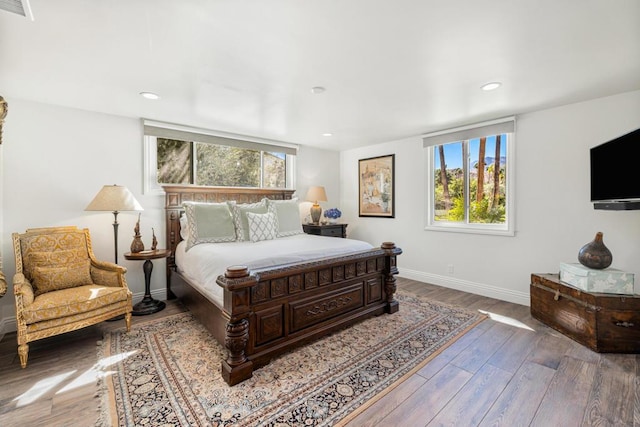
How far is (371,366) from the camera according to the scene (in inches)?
84.9

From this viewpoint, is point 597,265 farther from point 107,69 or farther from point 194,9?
point 107,69

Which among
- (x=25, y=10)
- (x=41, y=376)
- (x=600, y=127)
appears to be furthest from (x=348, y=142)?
(x=41, y=376)

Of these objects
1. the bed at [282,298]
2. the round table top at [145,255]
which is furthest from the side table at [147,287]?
the bed at [282,298]

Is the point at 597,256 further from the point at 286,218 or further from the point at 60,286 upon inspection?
the point at 60,286

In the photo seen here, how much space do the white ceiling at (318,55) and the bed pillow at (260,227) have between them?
1227 mm

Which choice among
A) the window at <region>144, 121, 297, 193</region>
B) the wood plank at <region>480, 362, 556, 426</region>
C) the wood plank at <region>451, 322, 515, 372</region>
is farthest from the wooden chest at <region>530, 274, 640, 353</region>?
the window at <region>144, 121, 297, 193</region>

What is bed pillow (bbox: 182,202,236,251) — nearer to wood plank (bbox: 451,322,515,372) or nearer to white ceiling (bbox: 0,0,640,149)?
white ceiling (bbox: 0,0,640,149)

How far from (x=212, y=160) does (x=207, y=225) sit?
131cm

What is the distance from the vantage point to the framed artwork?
4961 mm

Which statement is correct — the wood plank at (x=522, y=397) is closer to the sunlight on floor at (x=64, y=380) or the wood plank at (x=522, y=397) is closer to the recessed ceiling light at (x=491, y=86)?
the recessed ceiling light at (x=491, y=86)

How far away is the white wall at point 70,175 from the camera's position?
2830 mm

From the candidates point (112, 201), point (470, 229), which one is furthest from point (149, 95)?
point (470, 229)

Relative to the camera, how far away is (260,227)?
343cm

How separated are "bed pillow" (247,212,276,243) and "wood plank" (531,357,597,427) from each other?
2.79m
